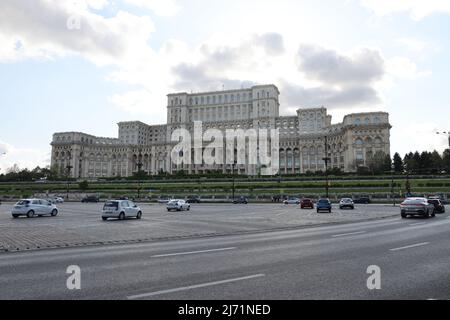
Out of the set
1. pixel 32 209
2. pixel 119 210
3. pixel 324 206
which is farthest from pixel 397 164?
pixel 32 209

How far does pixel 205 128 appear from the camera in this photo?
589 feet

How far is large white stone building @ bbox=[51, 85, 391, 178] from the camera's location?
158 meters

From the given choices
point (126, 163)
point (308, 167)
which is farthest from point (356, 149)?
point (126, 163)

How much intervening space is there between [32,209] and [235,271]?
26644 millimetres

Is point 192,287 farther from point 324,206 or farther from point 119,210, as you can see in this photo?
point 324,206

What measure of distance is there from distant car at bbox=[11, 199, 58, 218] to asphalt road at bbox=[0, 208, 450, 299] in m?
19.4

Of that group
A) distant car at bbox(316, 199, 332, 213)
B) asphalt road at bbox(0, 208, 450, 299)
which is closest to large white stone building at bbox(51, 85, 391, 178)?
distant car at bbox(316, 199, 332, 213)

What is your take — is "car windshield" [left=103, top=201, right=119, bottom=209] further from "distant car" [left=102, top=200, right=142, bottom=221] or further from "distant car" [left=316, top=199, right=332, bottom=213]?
"distant car" [left=316, top=199, right=332, bottom=213]

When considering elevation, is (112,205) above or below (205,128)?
below

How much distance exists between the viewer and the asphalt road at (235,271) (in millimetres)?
6617

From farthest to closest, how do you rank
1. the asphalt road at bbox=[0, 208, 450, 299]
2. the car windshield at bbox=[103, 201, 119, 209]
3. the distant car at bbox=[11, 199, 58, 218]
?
the distant car at bbox=[11, 199, 58, 218], the car windshield at bbox=[103, 201, 119, 209], the asphalt road at bbox=[0, 208, 450, 299]

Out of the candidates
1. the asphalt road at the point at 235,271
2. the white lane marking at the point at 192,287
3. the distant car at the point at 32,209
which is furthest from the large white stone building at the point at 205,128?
the white lane marking at the point at 192,287
